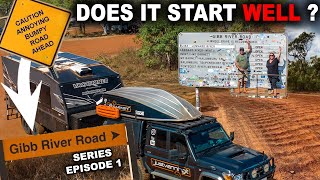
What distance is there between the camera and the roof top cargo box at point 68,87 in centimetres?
1348

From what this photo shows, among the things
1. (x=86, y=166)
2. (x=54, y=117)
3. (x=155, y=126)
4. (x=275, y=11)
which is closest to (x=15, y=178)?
(x=54, y=117)

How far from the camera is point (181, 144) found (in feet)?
32.0

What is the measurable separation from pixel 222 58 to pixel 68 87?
18.8ft

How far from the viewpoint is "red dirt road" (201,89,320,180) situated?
40.3 ft

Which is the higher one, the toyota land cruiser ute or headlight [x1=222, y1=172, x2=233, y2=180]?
the toyota land cruiser ute

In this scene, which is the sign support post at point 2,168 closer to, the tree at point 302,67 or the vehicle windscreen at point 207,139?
the vehicle windscreen at point 207,139

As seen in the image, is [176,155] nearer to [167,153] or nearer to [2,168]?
[167,153]

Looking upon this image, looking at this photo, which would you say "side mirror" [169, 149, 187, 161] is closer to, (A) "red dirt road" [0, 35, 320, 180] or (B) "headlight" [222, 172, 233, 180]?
(B) "headlight" [222, 172, 233, 180]

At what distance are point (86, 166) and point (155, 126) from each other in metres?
3.25

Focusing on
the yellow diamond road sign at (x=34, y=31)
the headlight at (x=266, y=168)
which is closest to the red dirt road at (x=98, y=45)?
the headlight at (x=266, y=168)

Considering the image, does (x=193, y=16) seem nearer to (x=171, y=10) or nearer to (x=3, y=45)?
(x=171, y=10)

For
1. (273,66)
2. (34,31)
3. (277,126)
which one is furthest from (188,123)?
(277,126)

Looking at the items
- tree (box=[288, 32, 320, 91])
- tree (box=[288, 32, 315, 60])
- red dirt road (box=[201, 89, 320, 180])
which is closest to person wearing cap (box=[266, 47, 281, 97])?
red dirt road (box=[201, 89, 320, 180])

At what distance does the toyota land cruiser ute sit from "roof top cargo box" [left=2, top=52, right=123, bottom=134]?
2.55 meters
